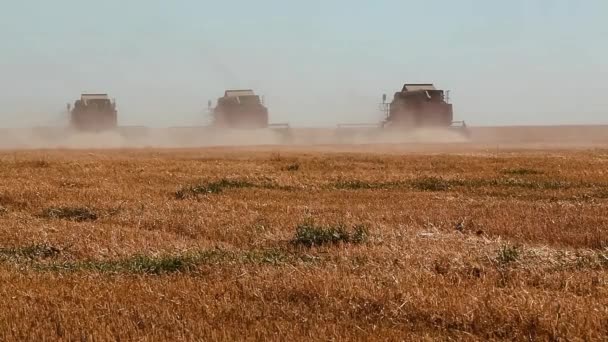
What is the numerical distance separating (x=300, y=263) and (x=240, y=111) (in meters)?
54.9

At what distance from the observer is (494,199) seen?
15.8 meters

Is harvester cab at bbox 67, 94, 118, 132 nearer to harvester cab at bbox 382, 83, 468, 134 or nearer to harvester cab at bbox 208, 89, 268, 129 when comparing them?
harvester cab at bbox 208, 89, 268, 129

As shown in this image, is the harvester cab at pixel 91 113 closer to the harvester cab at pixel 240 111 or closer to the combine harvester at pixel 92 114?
the combine harvester at pixel 92 114

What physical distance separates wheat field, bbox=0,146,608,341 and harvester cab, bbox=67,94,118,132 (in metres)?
44.1

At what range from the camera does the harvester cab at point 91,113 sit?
59675mm

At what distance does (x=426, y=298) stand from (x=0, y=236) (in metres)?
7.28

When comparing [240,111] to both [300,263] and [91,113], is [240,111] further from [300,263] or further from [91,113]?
[300,263]

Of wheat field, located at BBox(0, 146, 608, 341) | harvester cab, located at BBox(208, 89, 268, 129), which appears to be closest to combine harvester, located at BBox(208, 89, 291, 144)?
harvester cab, located at BBox(208, 89, 268, 129)

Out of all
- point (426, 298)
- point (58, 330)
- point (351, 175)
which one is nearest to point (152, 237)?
point (58, 330)

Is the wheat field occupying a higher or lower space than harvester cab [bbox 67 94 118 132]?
lower

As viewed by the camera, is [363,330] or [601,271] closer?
[363,330]

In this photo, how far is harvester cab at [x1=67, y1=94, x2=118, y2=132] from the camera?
59675 millimetres

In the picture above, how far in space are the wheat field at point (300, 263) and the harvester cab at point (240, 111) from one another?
143 ft

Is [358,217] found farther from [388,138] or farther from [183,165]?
[388,138]
